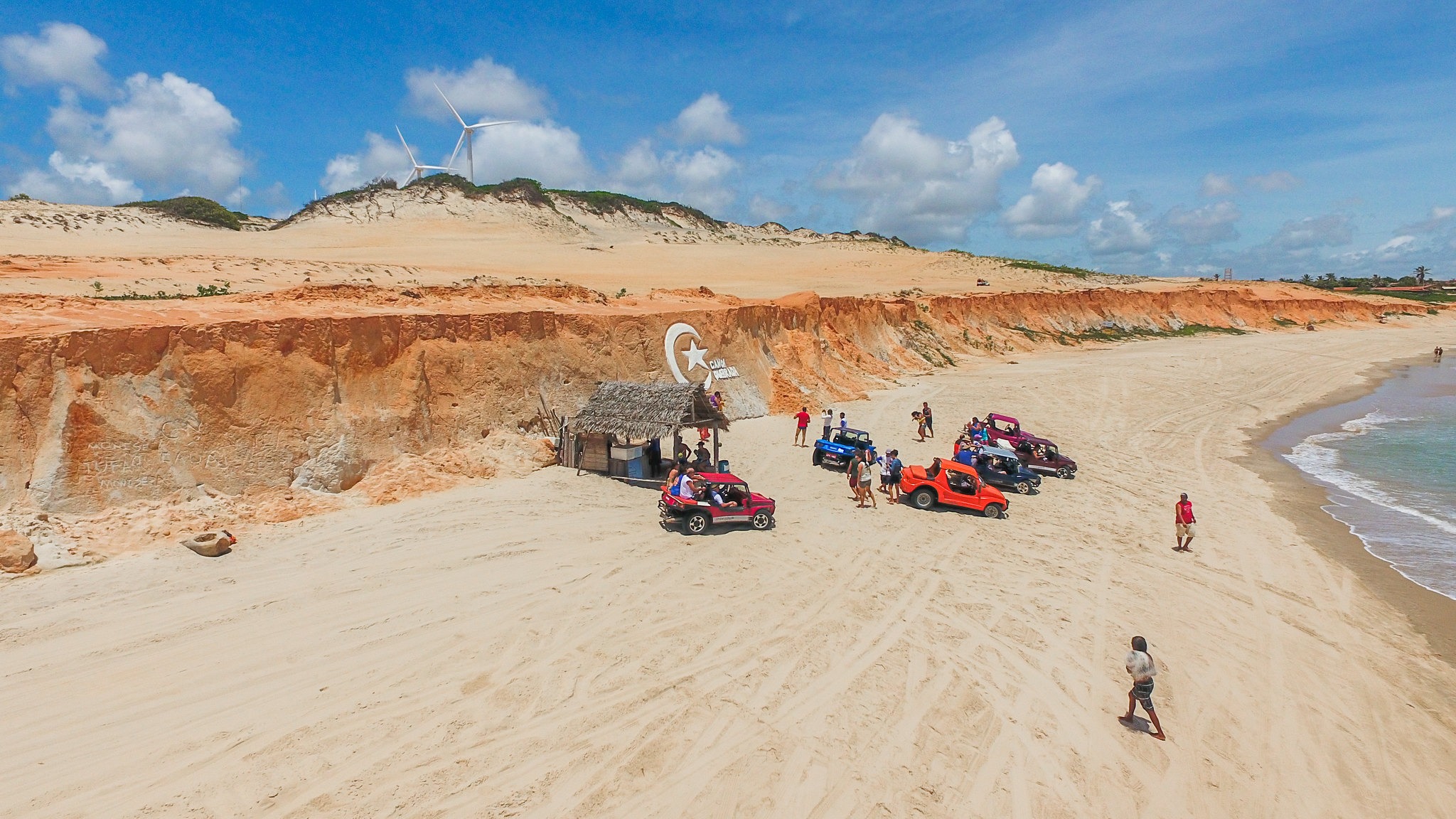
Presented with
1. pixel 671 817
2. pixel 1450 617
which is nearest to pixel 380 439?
pixel 671 817

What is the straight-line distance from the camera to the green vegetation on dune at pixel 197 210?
155ft

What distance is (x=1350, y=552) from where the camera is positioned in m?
13.6

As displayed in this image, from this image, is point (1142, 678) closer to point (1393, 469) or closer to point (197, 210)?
point (1393, 469)

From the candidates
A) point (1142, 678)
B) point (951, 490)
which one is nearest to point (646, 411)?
point (951, 490)

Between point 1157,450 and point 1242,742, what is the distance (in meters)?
16.0

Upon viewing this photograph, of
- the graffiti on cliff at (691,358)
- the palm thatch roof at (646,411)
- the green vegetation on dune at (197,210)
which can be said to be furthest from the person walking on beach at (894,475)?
the green vegetation on dune at (197,210)

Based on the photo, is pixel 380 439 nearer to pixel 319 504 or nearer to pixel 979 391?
pixel 319 504

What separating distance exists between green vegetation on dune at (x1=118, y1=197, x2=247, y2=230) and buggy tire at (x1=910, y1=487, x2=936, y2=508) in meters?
53.0

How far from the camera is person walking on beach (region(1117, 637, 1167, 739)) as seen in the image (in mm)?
7551

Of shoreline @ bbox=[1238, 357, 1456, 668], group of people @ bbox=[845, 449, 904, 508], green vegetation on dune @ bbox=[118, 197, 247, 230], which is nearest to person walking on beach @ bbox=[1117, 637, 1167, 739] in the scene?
shoreline @ bbox=[1238, 357, 1456, 668]

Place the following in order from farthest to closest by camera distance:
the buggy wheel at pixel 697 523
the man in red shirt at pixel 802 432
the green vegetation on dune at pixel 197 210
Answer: the green vegetation on dune at pixel 197 210 → the man in red shirt at pixel 802 432 → the buggy wheel at pixel 697 523

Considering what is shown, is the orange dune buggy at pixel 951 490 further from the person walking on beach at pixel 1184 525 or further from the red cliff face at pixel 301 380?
the red cliff face at pixel 301 380

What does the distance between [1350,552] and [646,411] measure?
14350 mm

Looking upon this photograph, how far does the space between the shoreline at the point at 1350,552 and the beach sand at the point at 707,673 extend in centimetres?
16
